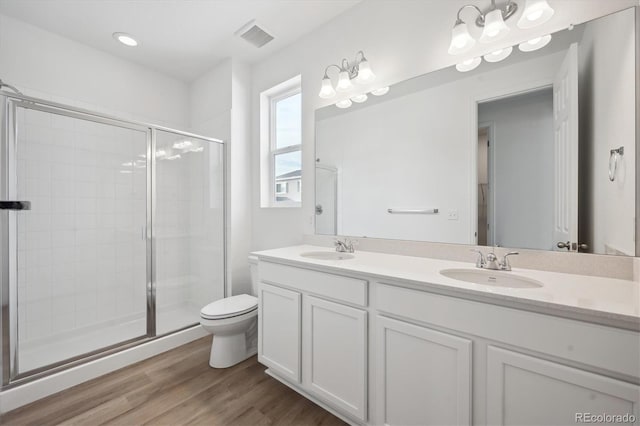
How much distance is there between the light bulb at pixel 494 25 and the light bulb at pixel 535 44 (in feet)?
0.40

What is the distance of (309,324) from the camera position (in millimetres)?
1489

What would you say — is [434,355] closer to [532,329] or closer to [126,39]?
[532,329]

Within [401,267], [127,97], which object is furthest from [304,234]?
[127,97]

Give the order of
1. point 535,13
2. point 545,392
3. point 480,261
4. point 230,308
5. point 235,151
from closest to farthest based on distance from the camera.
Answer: point 545,392 < point 535,13 < point 480,261 < point 230,308 < point 235,151

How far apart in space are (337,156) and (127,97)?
229 centimetres

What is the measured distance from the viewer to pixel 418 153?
1638mm

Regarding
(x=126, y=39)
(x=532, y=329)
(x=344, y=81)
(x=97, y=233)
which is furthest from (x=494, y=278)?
(x=126, y=39)

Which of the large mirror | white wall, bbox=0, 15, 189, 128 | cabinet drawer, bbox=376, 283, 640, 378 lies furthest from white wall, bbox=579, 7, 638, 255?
white wall, bbox=0, 15, 189, 128

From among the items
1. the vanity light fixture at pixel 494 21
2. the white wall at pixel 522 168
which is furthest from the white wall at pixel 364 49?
the white wall at pixel 522 168

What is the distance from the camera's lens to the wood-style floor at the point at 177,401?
56.8 inches

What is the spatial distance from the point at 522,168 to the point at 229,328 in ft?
6.79

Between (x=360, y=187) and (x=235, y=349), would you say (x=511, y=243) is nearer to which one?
(x=360, y=187)

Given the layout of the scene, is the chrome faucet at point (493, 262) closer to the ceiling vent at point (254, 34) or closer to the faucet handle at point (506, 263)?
the faucet handle at point (506, 263)

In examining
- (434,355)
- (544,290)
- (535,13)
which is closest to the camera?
(544,290)
